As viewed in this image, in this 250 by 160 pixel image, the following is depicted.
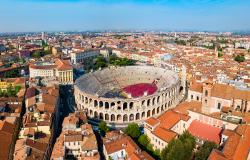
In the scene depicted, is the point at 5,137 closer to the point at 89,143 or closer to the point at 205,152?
the point at 89,143

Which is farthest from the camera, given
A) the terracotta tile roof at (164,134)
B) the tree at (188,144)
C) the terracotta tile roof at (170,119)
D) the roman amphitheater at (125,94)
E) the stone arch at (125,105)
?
the stone arch at (125,105)

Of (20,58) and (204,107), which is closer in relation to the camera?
(204,107)

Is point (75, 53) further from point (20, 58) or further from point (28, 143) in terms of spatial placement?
point (28, 143)

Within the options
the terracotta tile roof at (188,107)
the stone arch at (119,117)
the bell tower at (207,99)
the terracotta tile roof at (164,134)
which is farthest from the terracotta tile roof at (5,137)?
the bell tower at (207,99)

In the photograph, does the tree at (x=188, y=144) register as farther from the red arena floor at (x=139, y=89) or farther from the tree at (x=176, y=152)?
the red arena floor at (x=139, y=89)

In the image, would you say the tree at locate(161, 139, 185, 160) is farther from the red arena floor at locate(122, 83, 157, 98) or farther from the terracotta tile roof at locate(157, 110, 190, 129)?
the red arena floor at locate(122, 83, 157, 98)

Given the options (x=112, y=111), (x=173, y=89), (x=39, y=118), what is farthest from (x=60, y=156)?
(x=173, y=89)

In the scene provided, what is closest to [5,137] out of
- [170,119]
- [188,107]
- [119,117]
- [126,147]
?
[126,147]
